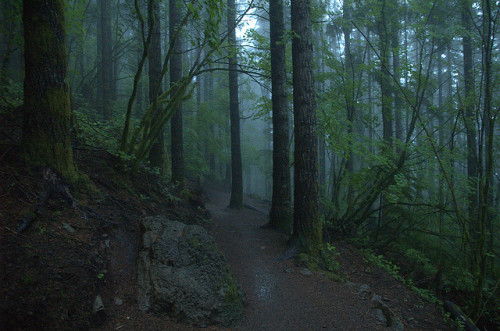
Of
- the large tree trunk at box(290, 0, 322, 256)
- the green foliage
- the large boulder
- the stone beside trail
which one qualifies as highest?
A: the large tree trunk at box(290, 0, 322, 256)

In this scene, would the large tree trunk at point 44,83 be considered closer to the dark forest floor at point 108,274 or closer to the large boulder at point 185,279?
the dark forest floor at point 108,274

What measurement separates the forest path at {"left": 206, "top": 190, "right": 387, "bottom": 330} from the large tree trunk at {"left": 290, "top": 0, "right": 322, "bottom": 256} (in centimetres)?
70

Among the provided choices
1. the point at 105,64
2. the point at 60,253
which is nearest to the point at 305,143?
the point at 60,253

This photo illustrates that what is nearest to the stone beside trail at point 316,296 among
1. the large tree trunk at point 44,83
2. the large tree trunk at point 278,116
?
the large tree trunk at point 278,116

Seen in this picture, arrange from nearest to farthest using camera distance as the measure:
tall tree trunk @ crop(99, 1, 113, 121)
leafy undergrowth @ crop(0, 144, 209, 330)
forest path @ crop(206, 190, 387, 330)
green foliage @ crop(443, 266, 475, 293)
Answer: leafy undergrowth @ crop(0, 144, 209, 330)
forest path @ crop(206, 190, 387, 330)
green foliage @ crop(443, 266, 475, 293)
tall tree trunk @ crop(99, 1, 113, 121)

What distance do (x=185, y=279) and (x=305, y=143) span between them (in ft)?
11.5

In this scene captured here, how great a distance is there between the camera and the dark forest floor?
2713mm

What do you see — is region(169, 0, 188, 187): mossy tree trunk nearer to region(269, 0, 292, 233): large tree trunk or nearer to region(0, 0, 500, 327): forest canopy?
region(0, 0, 500, 327): forest canopy

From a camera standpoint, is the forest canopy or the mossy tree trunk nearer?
the forest canopy

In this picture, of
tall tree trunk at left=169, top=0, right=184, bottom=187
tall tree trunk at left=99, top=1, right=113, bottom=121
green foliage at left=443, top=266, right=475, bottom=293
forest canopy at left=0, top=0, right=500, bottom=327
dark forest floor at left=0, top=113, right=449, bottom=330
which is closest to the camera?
dark forest floor at left=0, top=113, right=449, bottom=330

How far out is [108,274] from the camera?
3.56 metres

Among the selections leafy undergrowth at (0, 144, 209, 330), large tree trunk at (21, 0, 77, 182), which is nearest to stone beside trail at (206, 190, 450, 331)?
leafy undergrowth at (0, 144, 209, 330)

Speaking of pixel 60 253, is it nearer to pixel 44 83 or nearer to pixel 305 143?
pixel 44 83

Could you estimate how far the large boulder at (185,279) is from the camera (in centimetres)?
344
